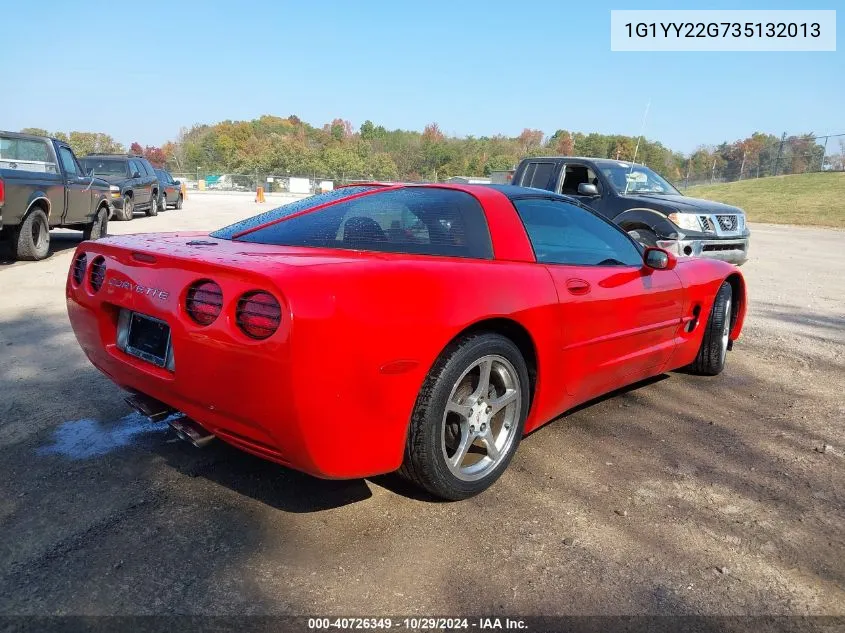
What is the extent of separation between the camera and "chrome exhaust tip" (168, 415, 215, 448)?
243 centimetres

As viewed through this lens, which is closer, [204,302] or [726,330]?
[204,302]

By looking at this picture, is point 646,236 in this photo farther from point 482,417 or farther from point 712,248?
point 482,417

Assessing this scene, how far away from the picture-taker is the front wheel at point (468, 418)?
243 centimetres

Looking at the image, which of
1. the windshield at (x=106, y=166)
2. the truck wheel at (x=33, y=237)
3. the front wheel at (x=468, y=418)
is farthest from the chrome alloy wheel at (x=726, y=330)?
the windshield at (x=106, y=166)

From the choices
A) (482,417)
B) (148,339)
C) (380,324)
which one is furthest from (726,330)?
(148,339)

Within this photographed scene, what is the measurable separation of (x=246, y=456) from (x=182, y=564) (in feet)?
2.95

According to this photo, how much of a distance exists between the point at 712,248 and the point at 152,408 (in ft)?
26.0

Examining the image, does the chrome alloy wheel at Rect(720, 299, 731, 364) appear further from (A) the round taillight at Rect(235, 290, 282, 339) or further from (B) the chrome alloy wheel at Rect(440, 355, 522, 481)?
(A) the round taillight at Rect(235, 290, 282, 339)

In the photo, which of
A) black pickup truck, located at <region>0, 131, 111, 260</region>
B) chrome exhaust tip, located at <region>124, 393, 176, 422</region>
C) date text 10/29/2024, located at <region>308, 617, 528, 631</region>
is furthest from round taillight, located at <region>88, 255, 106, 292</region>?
black pickup truck, located at <region>0, 131, 111, 260</region>

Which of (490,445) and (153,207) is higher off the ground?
(153,207)

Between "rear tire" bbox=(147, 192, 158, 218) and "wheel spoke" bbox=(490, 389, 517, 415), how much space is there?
1726cm

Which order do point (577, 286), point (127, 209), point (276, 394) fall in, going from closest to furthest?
point (276, 394) → point (577, 286) → point (127, 209)

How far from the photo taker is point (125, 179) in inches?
633

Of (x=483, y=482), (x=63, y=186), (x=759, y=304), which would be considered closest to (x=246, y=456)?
(x=483, y=482)
